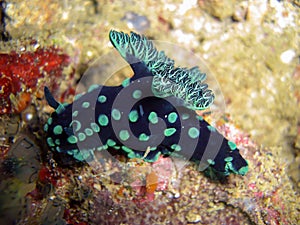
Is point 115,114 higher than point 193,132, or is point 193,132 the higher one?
point 193,132

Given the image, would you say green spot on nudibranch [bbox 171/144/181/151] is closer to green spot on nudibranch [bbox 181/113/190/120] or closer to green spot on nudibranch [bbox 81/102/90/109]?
green spot on nudibranch [bbox 181/113/190/120]

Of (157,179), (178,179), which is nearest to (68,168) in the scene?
(157,179)

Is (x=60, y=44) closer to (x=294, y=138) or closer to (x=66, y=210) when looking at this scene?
(x=66, y=210)

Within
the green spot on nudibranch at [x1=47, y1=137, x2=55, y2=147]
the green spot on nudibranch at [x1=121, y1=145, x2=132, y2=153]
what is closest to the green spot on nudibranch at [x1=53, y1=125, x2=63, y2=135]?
the green spot on nudibranch at [x1=47, y1=137, x2=55, y2=147]

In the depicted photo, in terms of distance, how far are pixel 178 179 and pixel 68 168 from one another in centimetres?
150

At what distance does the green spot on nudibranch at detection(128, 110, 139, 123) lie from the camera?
355 cm

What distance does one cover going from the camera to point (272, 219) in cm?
444

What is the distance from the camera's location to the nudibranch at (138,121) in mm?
3516

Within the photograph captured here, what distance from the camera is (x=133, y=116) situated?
→ 3557 mm

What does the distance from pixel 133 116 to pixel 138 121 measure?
0.08 metres

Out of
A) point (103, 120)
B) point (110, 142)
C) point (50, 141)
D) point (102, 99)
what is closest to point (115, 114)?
point (103, 120)

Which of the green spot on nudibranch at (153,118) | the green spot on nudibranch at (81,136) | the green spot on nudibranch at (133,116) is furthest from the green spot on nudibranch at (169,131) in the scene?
the green spot on nudibranch at (81,136)

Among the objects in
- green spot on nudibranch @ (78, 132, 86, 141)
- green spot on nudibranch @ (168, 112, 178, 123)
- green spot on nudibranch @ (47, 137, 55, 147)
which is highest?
green spot on nudibranch @ (168, 112, 178, 123)

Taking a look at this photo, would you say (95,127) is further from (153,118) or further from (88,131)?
(153,118)
